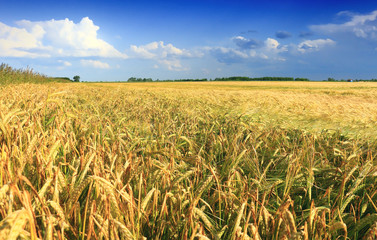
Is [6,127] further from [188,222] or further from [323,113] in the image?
[323,113]

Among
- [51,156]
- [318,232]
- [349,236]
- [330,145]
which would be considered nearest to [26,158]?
[51,156]

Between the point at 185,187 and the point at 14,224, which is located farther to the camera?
the point at 185,187

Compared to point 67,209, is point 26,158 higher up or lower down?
higher up

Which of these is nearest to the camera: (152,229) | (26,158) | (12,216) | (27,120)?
(12,216)

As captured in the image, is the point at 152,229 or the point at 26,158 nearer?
the point at 152,229

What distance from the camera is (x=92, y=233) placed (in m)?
0.95

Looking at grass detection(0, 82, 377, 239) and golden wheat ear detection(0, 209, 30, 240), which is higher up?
golden wheat ear detection(0, 209, 30, 240)

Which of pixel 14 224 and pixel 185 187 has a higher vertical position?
pixel 14 224

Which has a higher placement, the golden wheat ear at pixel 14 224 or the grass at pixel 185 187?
the golden wheat ear at pixel 14 224

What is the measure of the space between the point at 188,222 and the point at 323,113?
125 inches

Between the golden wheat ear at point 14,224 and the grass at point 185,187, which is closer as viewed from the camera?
the golden wheat ear at point 14,224

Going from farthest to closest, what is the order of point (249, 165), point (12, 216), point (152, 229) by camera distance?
point (249, 165) → point (152, 229) → point (12, 216)

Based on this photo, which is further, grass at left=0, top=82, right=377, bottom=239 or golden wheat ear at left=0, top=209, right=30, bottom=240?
grass at left=0, top=82, right=377, bottom=239

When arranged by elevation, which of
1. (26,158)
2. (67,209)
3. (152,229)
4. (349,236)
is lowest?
(349,236)
